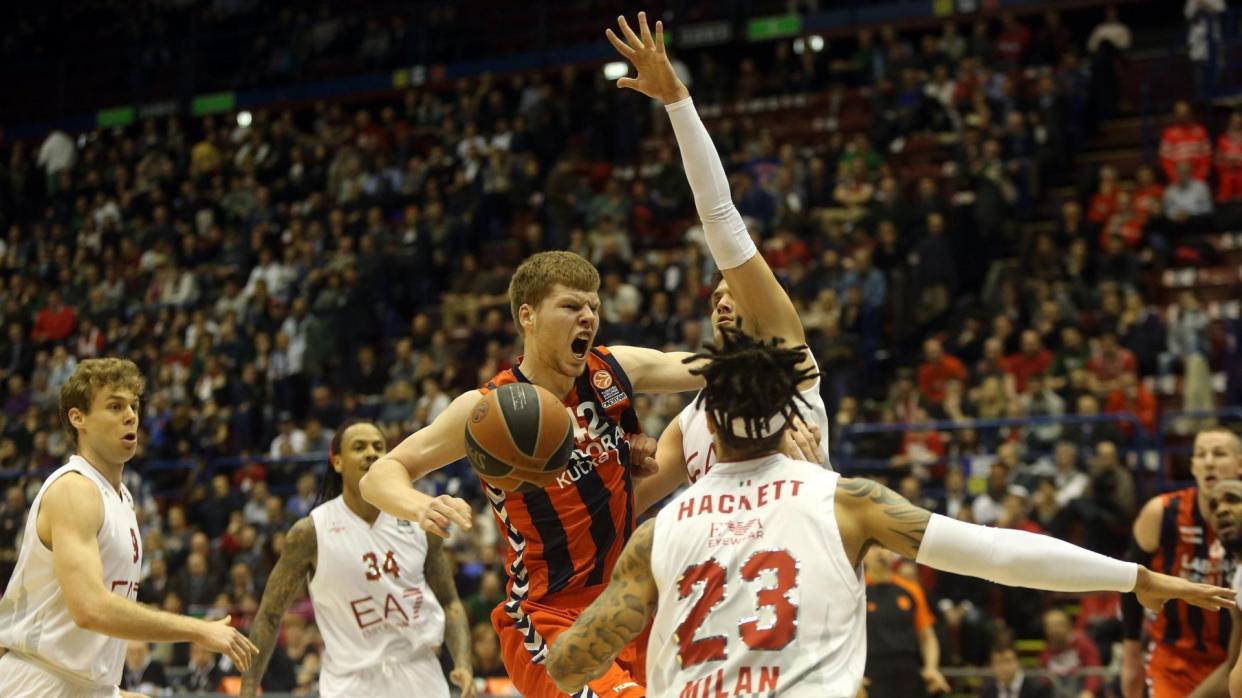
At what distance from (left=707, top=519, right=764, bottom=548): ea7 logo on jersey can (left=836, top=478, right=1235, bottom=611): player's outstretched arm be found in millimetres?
211

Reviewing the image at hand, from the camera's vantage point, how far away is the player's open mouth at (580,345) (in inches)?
206

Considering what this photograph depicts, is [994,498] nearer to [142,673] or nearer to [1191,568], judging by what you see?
[1191,568]

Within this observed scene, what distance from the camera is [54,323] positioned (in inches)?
874

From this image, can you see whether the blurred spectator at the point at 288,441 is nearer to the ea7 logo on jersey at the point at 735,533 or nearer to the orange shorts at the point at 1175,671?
the orange shorts at the point at 1175,671

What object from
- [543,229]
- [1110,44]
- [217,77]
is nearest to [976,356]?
[1110,44]

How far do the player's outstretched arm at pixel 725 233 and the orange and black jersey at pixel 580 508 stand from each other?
0.78m

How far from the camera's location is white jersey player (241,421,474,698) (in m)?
7.14

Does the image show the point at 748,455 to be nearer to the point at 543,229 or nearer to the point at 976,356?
the point at 976,356

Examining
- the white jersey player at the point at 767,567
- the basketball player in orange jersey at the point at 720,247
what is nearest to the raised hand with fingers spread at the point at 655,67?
the basketball player in orange jersey at the point at 720,247

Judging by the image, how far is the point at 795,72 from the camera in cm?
2153

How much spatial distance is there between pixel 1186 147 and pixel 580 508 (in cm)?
1222

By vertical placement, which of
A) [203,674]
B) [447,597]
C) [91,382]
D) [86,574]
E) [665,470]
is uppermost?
[91,382]

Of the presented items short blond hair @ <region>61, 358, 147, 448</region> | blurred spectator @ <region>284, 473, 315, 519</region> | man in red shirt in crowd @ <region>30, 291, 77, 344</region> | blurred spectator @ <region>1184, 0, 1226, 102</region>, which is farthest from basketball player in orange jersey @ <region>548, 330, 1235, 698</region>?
man in red shirt in crowd @ <region>30, 291, 77, 344</region>

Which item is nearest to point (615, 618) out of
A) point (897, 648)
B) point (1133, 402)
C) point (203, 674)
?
point (897, 648)
